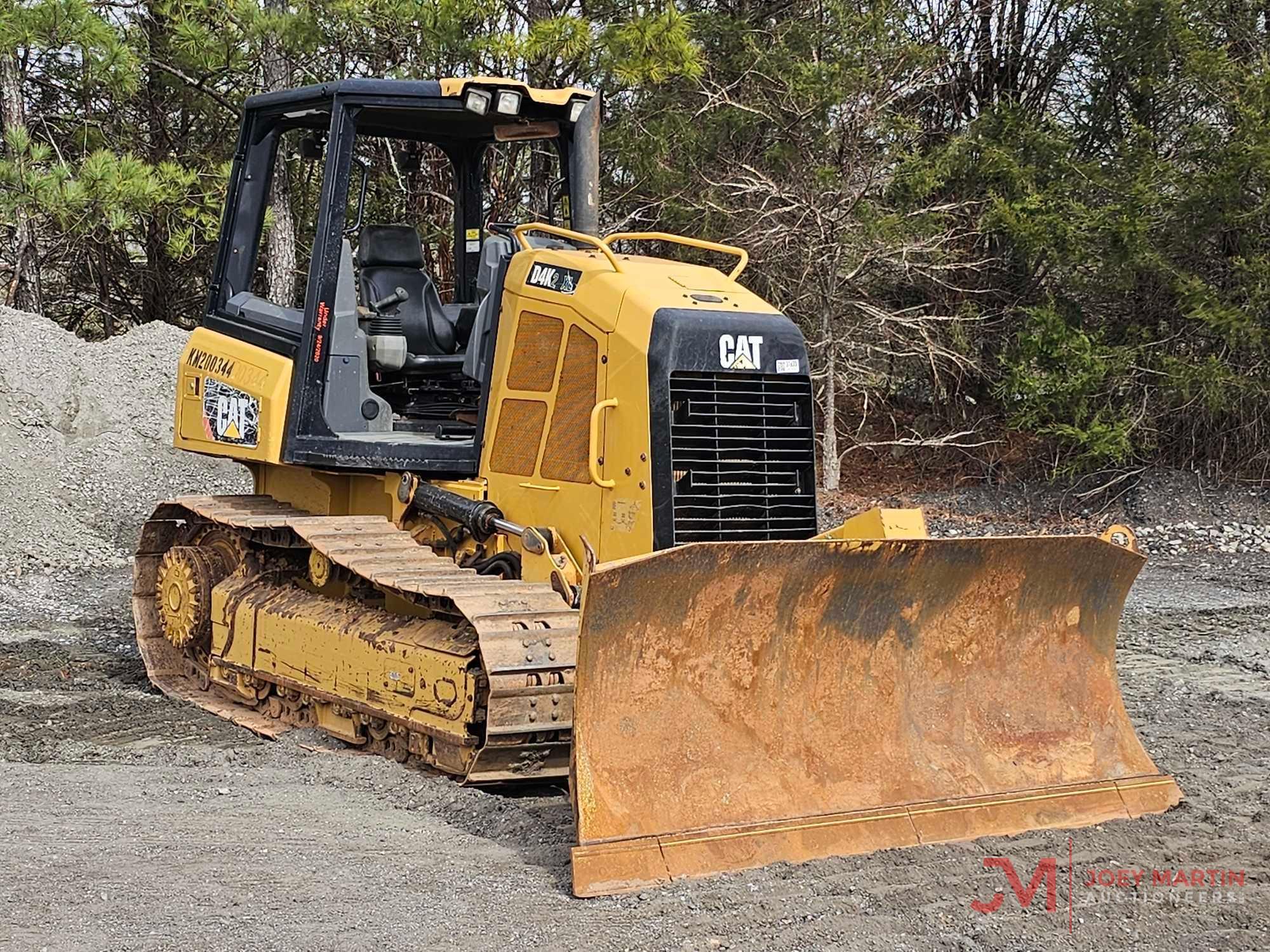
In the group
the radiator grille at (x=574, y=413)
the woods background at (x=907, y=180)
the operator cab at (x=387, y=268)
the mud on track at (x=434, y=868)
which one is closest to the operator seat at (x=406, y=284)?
the operator cab at (x=387, y=268)

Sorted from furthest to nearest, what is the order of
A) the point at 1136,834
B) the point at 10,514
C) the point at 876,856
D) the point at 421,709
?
the point at 10,514
the point at 421,709
the point at 1136,834
the point at 876,856

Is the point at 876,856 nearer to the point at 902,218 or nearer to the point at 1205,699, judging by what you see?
the point at 1205,699

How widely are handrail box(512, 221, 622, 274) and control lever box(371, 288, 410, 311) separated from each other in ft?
2.90

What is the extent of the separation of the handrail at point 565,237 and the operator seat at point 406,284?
922mm

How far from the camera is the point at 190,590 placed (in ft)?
26.1

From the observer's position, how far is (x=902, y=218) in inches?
588

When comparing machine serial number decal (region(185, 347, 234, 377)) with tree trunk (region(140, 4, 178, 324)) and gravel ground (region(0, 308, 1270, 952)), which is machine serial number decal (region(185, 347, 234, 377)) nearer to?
gravel ground (region(0, 308, 1270, 952))

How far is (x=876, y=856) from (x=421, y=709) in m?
2.02

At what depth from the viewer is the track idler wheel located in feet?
26.0

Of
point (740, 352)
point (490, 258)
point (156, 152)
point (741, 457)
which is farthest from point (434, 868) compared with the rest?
point (156, 152)

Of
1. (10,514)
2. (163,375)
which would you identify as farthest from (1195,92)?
(10,514)

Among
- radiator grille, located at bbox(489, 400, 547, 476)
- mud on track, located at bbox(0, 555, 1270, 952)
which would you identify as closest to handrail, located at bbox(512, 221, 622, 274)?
radiator grille, located at bbox(489, 400, 547, 476)

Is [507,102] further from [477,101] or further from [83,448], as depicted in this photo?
[83,448]

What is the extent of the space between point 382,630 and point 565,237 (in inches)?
78.2
